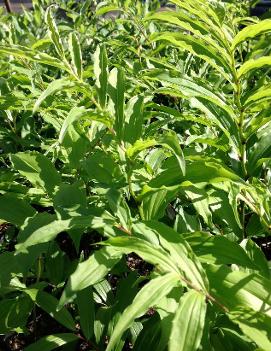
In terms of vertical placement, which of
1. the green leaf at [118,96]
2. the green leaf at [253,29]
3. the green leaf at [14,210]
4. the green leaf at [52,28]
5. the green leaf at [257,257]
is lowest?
the green leaf at [14,210]

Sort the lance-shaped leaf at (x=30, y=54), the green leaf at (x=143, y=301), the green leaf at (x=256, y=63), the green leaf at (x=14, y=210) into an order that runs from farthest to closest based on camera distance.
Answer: the green leaf at (x=14, y=210)
the lance-shaped leaf at (x=30, y=54)
the green leaf at (x=256, y=63)
the green leaf at (x=143, y=301)

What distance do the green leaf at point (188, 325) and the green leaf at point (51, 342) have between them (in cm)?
61

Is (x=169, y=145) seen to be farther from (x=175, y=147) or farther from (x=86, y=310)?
(x=86, y=310)

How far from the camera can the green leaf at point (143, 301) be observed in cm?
66

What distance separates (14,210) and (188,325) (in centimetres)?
67

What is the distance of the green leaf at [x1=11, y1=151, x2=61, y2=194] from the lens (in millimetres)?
1186

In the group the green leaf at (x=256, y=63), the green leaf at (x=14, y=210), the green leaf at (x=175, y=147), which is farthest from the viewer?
the green leaf at (x=14, y=210)

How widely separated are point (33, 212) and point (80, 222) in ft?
1.22

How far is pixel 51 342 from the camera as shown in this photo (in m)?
1.16

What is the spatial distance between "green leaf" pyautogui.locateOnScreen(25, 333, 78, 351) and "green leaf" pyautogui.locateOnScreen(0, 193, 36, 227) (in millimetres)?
347

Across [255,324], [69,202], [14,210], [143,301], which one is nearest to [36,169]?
[14,210]

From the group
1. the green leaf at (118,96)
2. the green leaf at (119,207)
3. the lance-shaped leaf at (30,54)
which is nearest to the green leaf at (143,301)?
the green leaf at (119,207)

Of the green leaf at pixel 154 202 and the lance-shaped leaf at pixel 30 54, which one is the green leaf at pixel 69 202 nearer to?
the green leaf at pixel 154 202

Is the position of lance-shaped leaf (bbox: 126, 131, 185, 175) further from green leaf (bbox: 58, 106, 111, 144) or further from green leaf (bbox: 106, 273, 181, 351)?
green leaf (bbox: 106, 273, 181, 351)
